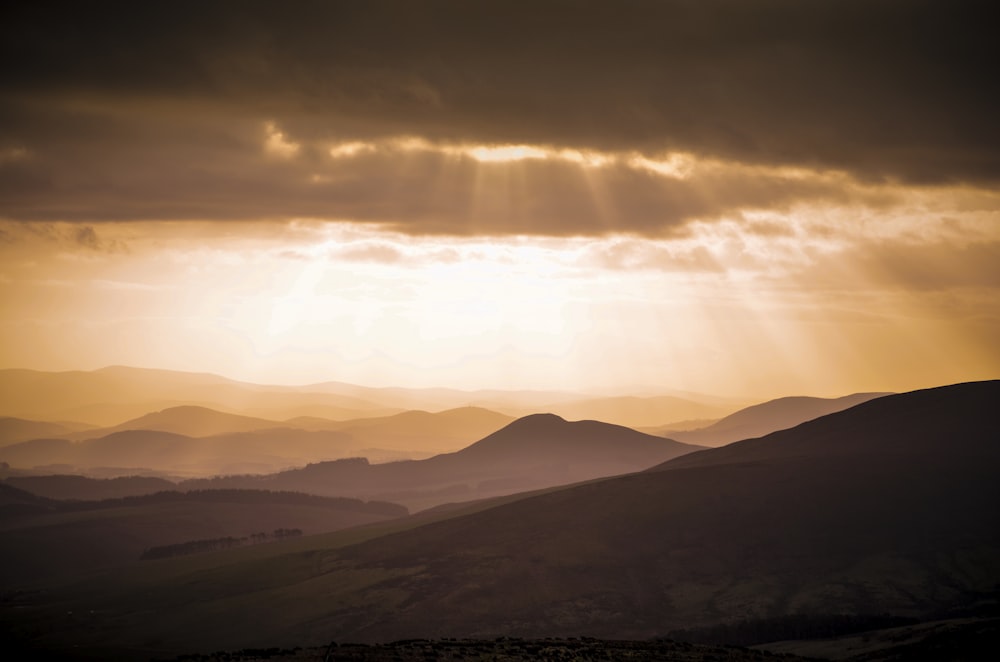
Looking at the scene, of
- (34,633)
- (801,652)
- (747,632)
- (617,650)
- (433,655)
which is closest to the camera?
(433,655)

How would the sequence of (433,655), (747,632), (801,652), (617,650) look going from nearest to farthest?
(433,655) → (617,650) → (801,652) → (747,632)

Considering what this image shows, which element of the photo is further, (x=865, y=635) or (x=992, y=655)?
(x=865, y=635)

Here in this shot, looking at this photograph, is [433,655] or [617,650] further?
[617,650]

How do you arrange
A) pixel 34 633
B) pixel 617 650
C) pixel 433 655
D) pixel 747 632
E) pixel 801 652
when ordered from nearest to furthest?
1. pixel 433 655
2. pixel 617 650
3. pixel 801 652
4. pixel 747 632
5. pixel 34 633

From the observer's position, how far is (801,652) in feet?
440

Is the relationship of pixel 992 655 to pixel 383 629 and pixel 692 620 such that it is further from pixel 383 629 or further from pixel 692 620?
pixel 383 629

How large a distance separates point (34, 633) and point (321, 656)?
107 meters

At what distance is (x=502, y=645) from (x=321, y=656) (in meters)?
19.8

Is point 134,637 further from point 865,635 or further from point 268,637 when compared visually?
point 865,635

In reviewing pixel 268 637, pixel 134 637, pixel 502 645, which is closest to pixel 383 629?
pixel 268 637

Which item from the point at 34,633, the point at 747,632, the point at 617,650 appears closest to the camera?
the point at 617,650

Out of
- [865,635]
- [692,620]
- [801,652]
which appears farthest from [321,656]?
[692,620]

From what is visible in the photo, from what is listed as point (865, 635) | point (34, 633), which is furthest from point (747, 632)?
point (34, 633)

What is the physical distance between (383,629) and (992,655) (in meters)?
109
